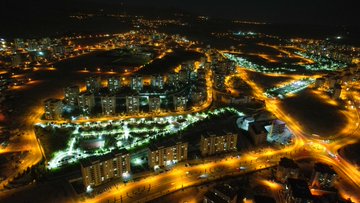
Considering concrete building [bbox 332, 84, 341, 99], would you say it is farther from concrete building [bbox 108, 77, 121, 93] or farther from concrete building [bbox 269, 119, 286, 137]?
concrete building [bbox 108, 77, 121, 93]

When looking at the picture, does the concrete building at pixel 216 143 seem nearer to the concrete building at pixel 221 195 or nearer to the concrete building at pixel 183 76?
the concrete building at pixel 221 195

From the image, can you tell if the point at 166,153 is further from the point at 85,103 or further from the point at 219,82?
the point at 219,82

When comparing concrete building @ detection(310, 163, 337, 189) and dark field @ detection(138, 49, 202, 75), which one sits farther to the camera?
dark field @ detection(138, 49, 202, 75)

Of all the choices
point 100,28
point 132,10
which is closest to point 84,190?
point 100,28

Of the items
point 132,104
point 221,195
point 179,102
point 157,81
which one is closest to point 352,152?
point 221,195

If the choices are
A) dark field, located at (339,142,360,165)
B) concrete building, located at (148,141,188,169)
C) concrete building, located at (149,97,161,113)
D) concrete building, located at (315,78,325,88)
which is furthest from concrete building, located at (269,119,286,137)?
concrete building, located at (315,78,325,88)

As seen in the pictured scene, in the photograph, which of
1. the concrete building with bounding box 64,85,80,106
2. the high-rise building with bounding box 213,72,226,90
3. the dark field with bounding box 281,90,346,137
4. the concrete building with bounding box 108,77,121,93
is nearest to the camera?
the dark field with bounding box 281,90,346,137

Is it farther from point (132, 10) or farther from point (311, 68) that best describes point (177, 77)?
point (132, 10)
